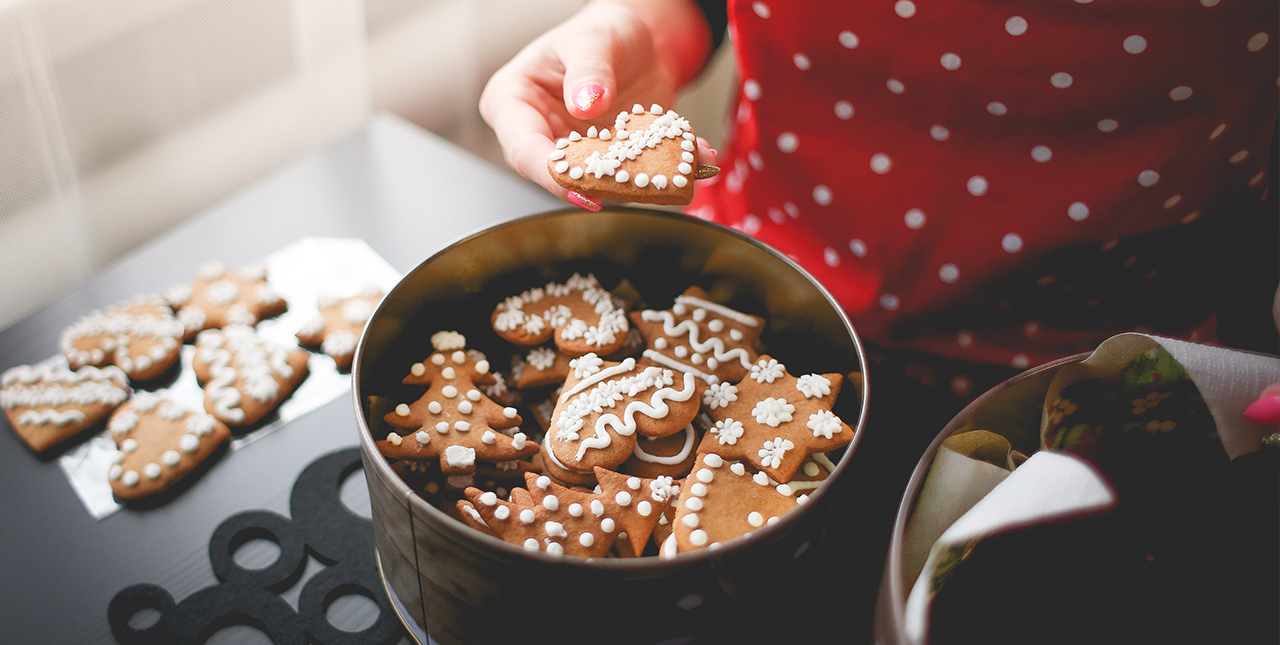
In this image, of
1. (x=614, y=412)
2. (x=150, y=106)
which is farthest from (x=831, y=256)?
(x=150, y=106)

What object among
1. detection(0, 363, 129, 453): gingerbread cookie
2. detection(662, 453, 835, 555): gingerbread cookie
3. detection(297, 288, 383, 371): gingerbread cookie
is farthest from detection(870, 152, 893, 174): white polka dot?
detection(0, 363, 129, 453): gingerbread cookie

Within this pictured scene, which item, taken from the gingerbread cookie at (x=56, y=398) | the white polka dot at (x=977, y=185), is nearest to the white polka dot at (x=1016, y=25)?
the white polka dot at (x=977, y=185)

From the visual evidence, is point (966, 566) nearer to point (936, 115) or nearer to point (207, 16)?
point (936, 115)

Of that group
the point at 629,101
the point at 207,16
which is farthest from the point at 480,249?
the point at 207,16

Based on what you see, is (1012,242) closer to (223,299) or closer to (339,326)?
(339,326)

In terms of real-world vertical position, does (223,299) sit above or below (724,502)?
below

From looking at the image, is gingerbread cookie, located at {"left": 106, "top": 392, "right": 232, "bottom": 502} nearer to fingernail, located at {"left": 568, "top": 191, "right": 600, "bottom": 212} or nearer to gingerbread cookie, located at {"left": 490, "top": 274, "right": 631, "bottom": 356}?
gingerbread cookie, located at {"left": 490, "top": 274, "right": 631, "bottom": 356}
